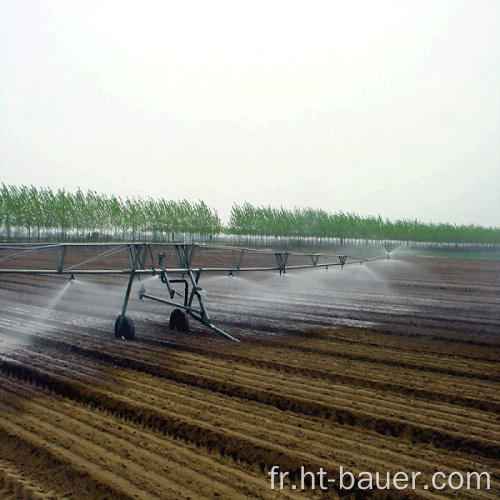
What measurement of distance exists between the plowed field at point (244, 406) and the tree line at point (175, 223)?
6413 cm

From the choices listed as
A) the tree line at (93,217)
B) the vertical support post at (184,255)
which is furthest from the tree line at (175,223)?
the vertical support post at (184,255)

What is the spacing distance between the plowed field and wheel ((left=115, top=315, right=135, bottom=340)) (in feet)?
0.61

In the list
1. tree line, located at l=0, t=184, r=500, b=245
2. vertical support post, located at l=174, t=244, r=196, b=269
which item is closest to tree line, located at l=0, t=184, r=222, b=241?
tree line, located at l=0, t=184, r=500, b=245

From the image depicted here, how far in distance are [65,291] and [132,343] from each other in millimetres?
10271

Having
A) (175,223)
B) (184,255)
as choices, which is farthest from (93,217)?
(184,255)

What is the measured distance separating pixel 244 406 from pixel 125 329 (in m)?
5.24

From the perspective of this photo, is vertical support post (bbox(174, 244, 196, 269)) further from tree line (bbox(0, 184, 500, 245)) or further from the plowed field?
tree line (bbox(0, 184, 500, 245))

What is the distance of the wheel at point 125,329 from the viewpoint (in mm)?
11555

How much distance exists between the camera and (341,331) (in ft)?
42.7

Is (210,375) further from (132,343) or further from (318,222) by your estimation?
(318,222)

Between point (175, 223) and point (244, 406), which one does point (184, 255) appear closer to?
point (244, 406)

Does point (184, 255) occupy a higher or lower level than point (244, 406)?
higher

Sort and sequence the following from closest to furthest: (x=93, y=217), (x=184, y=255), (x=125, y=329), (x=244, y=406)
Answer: (x=244, y=406), (x=125, y=329), (x=184, y=255), (x=93, y=217)

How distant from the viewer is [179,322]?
41.5ft
